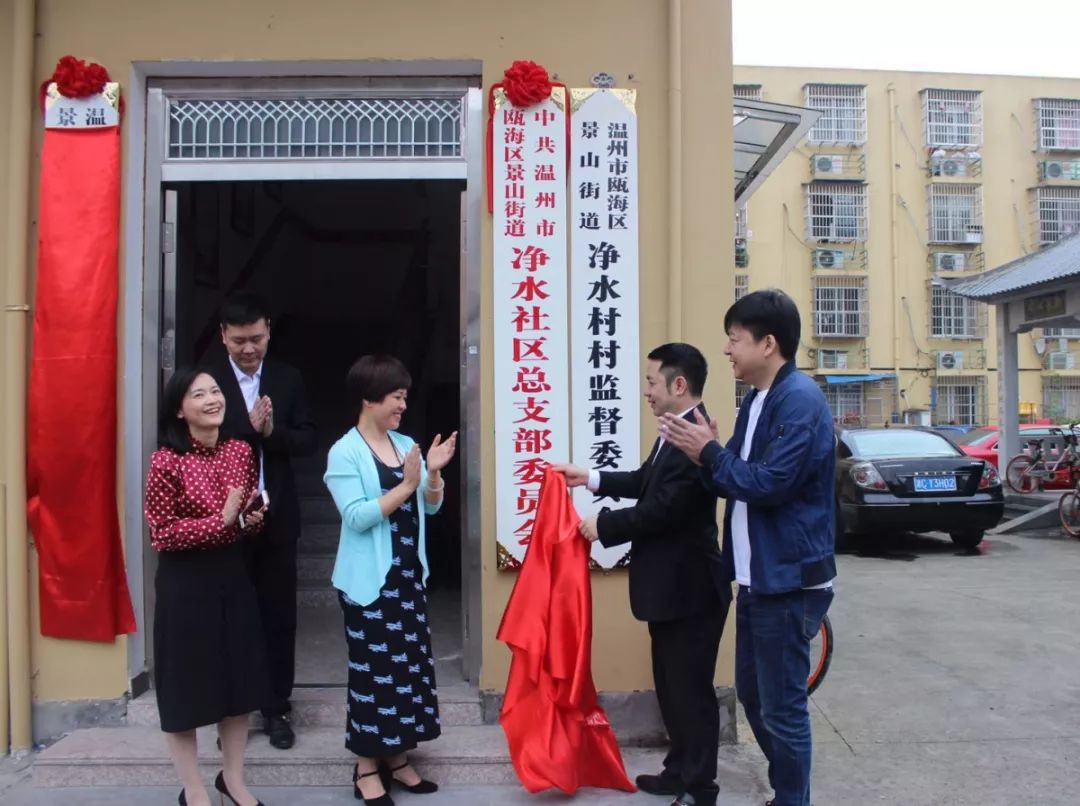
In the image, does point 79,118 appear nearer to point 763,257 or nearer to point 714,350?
point 714,350

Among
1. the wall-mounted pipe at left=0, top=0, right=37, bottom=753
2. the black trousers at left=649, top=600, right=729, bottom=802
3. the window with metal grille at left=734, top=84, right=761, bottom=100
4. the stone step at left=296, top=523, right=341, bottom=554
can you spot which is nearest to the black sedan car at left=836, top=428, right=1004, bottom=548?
the stone step at left=296, top=523, right=341, bottom=554

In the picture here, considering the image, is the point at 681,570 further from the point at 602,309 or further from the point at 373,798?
the point at 373,798

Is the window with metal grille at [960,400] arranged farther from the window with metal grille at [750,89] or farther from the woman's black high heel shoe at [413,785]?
the woman's black high heel shoe at [413,785]

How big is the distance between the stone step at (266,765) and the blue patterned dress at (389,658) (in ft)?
1.12

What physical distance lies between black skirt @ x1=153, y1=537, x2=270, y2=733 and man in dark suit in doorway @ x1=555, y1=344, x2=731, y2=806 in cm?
127

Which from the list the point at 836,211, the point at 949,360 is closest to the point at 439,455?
the point at 836,211

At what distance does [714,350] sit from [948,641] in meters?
3.25

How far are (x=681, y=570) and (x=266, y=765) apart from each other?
1851 millimetres

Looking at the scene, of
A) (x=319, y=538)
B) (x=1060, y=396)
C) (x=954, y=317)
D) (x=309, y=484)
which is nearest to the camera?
(x=319, y=538)

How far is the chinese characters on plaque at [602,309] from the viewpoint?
12.7 feet

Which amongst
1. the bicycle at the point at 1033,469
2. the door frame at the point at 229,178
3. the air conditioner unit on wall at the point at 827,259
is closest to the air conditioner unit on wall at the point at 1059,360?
the air conditioner unit on wall at the point at 827,259

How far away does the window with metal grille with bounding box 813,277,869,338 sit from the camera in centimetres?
2622

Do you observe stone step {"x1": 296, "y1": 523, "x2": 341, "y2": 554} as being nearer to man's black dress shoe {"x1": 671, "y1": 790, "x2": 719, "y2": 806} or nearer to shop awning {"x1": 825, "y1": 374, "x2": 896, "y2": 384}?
man's black dress shoe {"x1": 671, "y1": 790, "x2": 719, "y2": 806}

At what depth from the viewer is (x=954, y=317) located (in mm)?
26797
